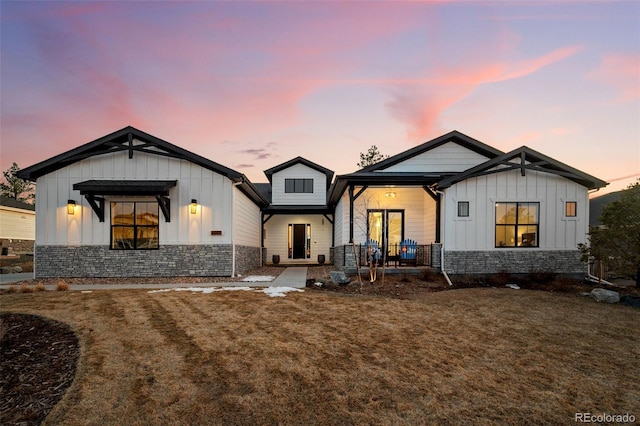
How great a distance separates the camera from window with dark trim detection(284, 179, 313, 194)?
19.3 metres

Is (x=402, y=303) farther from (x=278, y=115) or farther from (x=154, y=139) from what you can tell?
(x=278, y=115)

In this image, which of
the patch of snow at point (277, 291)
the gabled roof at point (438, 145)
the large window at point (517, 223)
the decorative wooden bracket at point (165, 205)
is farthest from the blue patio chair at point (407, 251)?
the decorative wooden bracket at point (165, 205)

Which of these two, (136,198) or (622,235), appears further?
(136,198)

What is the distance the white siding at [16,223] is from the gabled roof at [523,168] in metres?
25.8

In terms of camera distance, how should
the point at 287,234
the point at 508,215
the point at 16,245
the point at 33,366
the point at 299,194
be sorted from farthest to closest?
the point at 16,245, the point at 287,234, the point at 299,194, the point at 508,215, the point at 33,366

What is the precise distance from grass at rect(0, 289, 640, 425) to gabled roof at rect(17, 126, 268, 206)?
18.3 ft

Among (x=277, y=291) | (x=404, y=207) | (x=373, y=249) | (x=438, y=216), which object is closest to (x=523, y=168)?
(x=438, y=216)

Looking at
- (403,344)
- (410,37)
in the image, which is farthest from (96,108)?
(403,344)

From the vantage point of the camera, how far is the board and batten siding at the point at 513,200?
1109 centimetres

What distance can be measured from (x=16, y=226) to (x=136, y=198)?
718 inches

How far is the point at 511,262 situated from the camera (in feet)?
36.3

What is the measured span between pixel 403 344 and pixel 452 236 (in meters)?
7.25

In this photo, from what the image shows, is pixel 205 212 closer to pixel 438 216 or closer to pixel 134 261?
pixel 134 261

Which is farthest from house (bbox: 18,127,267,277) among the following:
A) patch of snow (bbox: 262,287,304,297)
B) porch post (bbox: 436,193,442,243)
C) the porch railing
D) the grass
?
porch post (bbox: 436,193,442,243)
